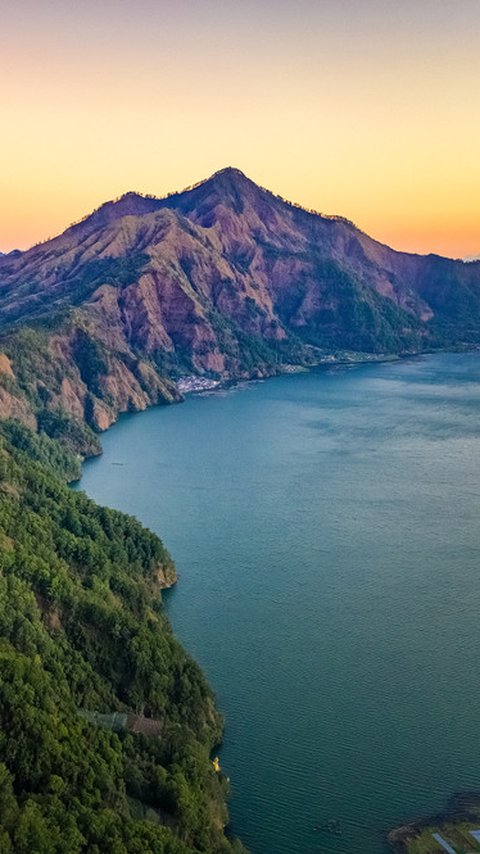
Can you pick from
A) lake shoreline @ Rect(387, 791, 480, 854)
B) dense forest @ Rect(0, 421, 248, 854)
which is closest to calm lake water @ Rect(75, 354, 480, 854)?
lake shoreline @ Rect(387, 791, 480, 854)

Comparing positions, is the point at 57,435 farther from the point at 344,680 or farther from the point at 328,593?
the point at 344,680

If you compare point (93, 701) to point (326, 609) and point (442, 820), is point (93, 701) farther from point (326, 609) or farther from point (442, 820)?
point (326, 609)

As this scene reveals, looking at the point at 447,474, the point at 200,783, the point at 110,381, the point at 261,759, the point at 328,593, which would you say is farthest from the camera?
the point at 110,381

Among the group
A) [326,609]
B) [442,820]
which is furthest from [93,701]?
[326,609]

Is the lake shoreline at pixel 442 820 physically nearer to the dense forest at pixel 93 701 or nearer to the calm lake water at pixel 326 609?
the calm lake water at pixel 326 609

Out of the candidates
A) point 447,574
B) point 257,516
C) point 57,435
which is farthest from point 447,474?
point 57,435

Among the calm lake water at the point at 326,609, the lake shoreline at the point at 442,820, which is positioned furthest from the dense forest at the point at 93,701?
the lake shoreline at the point at 442,820
